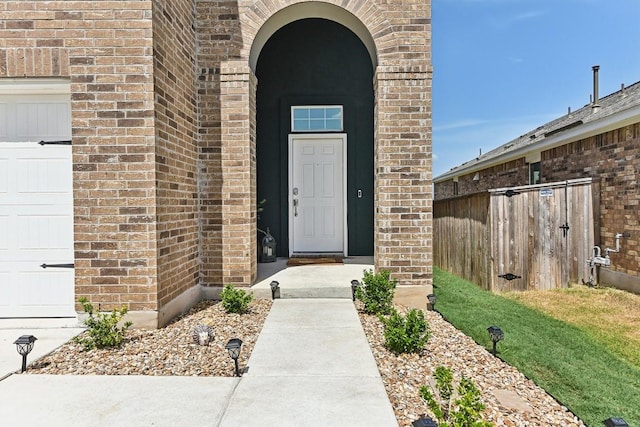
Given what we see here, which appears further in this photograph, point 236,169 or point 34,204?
point 236,169

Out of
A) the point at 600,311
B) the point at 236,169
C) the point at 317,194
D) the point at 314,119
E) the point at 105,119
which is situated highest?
the point at 314,119

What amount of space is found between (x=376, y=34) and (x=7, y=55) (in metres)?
4.02

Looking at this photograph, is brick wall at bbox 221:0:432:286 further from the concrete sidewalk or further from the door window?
the door window

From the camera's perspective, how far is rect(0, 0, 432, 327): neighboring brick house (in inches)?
146

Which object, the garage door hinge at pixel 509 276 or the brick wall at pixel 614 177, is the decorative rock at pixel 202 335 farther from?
the brick wall at pixel 614 177

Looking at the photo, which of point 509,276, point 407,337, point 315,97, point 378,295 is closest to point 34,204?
point 378,295

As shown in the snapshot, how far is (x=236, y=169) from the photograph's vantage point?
4.82 m

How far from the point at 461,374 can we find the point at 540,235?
4317mm

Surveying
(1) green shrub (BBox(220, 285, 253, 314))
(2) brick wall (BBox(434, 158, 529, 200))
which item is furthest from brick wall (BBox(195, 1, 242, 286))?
(2) brick wall (BBox(434, 158, 529, 200))

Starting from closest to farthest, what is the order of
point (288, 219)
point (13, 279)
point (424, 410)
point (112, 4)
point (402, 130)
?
point (424, 410) < point (112, 4) < point (13, 279) < point (402, 130) < point (288, 219)

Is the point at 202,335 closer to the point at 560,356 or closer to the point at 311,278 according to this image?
the point at 311,278

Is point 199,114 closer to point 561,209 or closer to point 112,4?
point 112,4

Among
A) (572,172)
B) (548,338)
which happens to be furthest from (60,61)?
(572,172)

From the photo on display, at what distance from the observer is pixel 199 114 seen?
481cm
